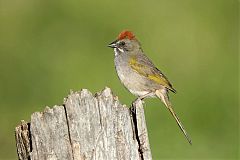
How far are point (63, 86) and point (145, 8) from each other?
298 cm

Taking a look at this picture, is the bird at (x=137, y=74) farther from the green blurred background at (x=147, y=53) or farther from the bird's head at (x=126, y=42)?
the green blurred background at (x=147, y=53)

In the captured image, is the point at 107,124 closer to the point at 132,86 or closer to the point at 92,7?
the point at 132,86

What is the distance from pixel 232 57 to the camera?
13.6 meters

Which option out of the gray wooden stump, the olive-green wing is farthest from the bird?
the gray wooden stump

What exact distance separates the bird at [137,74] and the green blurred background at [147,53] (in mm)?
1516

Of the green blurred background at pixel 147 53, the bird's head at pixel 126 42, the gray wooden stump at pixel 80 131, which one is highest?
the green blurred background at pixel 147 53

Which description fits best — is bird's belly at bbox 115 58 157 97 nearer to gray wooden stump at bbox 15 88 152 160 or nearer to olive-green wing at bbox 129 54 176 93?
olive-green wing at bbox 129 54 176 93

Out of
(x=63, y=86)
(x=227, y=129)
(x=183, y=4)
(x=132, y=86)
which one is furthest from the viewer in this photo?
(x=183, y=4)

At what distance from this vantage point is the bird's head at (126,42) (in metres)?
8.81

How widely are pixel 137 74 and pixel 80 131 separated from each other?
3.55 metres

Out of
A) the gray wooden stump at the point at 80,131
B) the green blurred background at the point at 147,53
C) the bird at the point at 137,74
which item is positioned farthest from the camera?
the green blurred background at the point at 147,53

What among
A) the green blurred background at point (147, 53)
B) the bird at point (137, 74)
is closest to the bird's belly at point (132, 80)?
the bird at point (137, 74)

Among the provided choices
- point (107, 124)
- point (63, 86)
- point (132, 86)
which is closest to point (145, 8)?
point (63, 86)

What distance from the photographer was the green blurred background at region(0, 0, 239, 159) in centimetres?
1130
